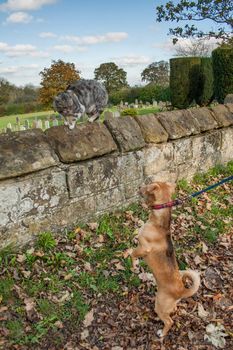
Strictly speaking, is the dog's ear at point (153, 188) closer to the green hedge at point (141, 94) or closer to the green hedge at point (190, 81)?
the green hedge at point (190, 81)

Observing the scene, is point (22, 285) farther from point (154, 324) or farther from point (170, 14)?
point (170, 14)

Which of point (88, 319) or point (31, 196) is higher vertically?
point (31, 196)

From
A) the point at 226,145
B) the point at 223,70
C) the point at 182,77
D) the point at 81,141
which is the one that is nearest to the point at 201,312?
the point at 81,141

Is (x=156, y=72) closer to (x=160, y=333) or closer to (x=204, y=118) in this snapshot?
(x=204, y=118)

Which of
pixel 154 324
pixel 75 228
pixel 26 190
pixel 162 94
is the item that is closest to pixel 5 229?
pixel 26 190

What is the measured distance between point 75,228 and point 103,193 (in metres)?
0.53

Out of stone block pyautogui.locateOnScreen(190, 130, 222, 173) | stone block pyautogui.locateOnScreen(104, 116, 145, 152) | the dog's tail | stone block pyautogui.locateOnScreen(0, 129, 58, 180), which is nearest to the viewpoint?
the dog's tail

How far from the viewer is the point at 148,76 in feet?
142

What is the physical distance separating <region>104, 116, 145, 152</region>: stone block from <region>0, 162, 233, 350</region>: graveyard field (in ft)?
2.75

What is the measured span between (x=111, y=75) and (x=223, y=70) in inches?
691

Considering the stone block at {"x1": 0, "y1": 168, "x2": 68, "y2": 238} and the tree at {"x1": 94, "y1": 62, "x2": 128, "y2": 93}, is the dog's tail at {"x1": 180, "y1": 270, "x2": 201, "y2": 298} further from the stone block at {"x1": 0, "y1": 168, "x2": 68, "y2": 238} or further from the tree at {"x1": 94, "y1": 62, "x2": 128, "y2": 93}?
the tree at {"x1": 94, "y1": 62, "x2": 128, "y2": 93}

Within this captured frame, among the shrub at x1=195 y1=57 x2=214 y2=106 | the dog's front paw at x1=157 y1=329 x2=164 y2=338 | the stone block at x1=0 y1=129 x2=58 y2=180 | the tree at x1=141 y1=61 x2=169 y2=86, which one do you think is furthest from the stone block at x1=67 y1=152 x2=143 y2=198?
the tree at x1=141 y1=61 x2=169 y2=86

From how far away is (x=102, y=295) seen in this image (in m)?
3.31

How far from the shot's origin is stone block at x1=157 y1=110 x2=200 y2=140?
5.12 m
